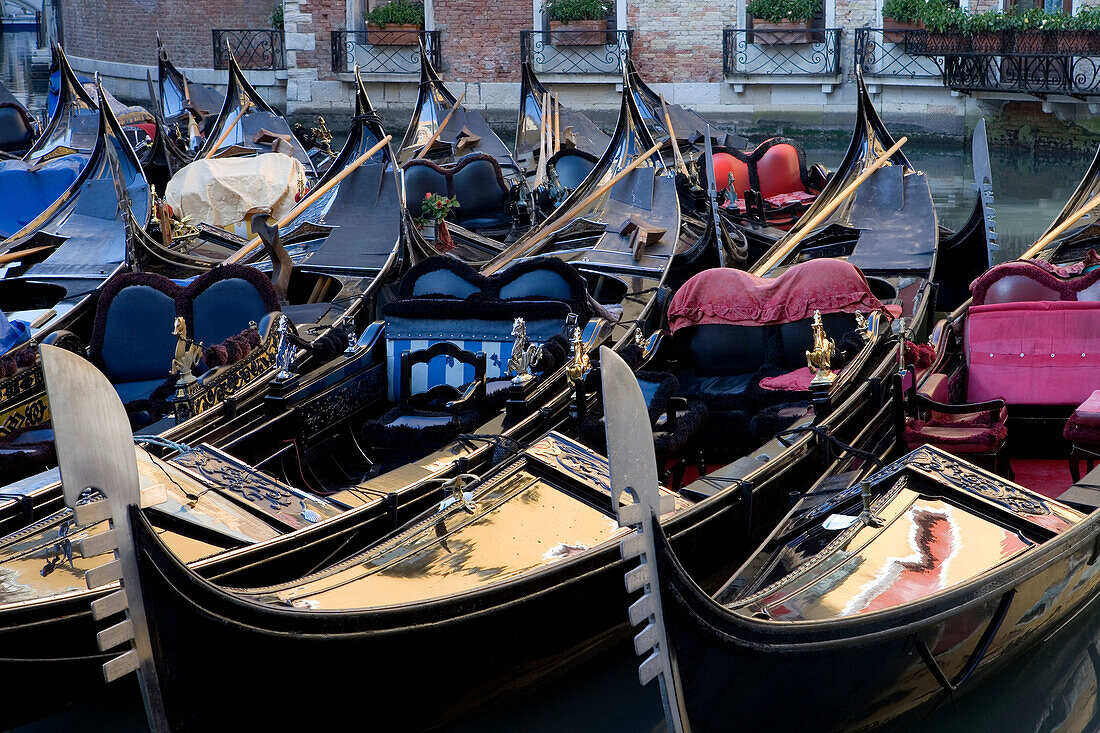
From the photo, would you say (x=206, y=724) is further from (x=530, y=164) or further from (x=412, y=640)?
(x=530, y=164)

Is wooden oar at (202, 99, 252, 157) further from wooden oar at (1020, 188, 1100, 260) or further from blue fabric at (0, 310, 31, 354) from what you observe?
wooden oar at (1020, 188, 1100, 260)

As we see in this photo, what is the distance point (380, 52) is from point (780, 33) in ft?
11.9

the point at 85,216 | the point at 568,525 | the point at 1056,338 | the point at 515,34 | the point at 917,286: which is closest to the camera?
the point at 568,525

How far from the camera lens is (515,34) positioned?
11234 mm

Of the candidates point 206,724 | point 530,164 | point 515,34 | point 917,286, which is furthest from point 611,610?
point 515,34

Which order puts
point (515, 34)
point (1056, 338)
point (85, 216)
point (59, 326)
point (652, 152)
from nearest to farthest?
point (1056, 338) < point (59, 326) < point (85, 216) < point (652, 152) < point (515, 34)

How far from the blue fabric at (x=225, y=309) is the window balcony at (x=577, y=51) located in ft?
26.1

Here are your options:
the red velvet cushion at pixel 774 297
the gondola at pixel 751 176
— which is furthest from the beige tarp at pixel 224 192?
the red velvet cushion at pixel 774 297

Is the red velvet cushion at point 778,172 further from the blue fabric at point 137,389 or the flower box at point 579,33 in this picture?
the flower box at point 579,33

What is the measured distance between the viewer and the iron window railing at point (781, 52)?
33.7 ft

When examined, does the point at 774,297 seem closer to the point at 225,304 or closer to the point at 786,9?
the point at 225,304

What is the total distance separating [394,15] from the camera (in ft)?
37.2

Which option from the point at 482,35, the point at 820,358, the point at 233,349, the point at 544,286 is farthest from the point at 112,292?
the point at 482,35

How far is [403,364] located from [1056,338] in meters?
1.51
